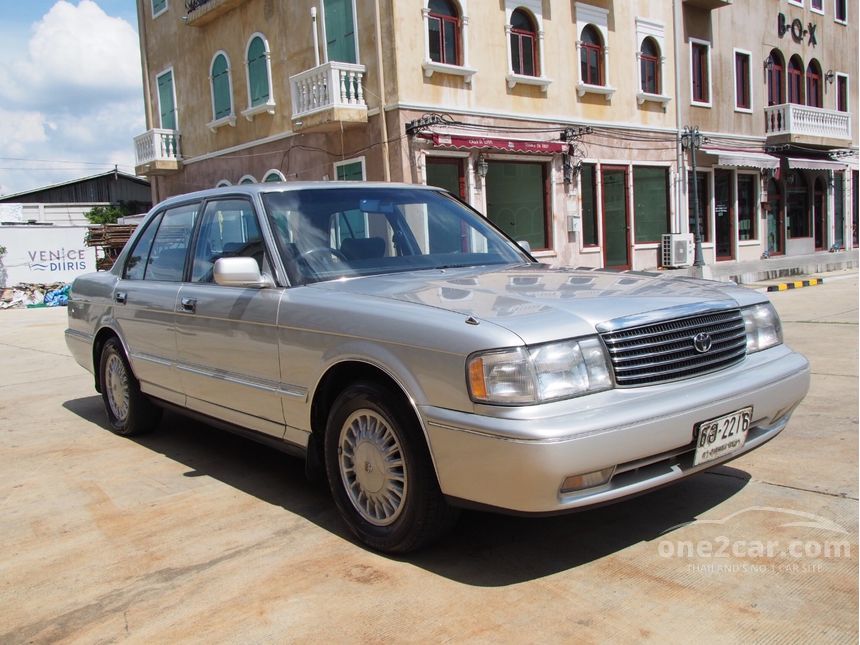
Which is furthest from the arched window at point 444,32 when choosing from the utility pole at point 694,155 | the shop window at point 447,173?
the utility pole at point 694,155

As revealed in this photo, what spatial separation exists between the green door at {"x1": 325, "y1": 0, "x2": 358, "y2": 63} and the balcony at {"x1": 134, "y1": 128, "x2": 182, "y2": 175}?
26.3ft

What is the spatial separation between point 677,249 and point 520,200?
5.26 metres

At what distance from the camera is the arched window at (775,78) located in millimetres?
24062

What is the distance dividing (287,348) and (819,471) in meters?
2.88

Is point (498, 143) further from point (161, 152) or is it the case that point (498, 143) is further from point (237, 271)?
point (237, 271)

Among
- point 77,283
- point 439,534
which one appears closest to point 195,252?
A: point 77,283

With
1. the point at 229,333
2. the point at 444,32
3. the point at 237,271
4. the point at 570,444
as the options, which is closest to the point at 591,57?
the point at 444,32

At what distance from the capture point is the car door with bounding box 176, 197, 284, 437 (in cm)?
399

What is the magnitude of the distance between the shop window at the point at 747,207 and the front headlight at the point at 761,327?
2118 centimetres

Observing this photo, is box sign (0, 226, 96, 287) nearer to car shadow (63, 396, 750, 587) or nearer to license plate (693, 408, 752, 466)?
car shadow (63, 396, 750, 587)

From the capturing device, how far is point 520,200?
1781cm

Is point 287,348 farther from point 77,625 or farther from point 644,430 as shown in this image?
point 644,430

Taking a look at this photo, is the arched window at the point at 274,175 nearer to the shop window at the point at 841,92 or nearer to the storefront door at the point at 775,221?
the storefront door at the point at 775,221

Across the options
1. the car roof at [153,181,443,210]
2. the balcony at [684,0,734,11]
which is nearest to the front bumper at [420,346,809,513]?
the car roof at [153,181,443,210]
